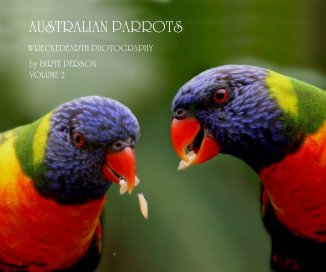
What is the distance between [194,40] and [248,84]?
0.41 m

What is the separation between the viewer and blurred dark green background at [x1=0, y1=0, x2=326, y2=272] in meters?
1.85

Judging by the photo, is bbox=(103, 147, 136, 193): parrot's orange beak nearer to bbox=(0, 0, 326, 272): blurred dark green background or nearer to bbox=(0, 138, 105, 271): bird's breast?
bbox=(0, 138, 105, 271): bird's breast

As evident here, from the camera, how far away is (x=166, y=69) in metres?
1.89

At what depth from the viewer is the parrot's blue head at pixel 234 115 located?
60.0 inches

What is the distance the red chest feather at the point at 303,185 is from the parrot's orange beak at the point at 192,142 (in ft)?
0.66

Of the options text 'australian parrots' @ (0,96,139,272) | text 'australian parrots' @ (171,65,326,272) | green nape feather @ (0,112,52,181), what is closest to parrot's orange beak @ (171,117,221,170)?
text 'australian parrots' @ (171,65,326,272)

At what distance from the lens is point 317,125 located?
1.55 meters

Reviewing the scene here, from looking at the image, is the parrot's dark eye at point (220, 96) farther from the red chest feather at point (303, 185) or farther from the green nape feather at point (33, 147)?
the green nape feather at point (33, 147)

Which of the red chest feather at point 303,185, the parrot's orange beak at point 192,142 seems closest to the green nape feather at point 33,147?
the parrot's orange beak at point 192,142

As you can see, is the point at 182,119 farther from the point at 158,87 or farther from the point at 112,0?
the point at 112,0

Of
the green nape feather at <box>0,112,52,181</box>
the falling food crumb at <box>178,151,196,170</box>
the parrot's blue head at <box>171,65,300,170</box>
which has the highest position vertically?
the parrot's blue head at <box>171,65,300,170</box>

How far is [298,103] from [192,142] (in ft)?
1.23

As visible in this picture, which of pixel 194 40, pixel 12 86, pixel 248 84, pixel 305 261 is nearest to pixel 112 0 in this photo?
pixel 194 40

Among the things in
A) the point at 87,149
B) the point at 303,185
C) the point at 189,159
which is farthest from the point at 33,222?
the point at 303,185
